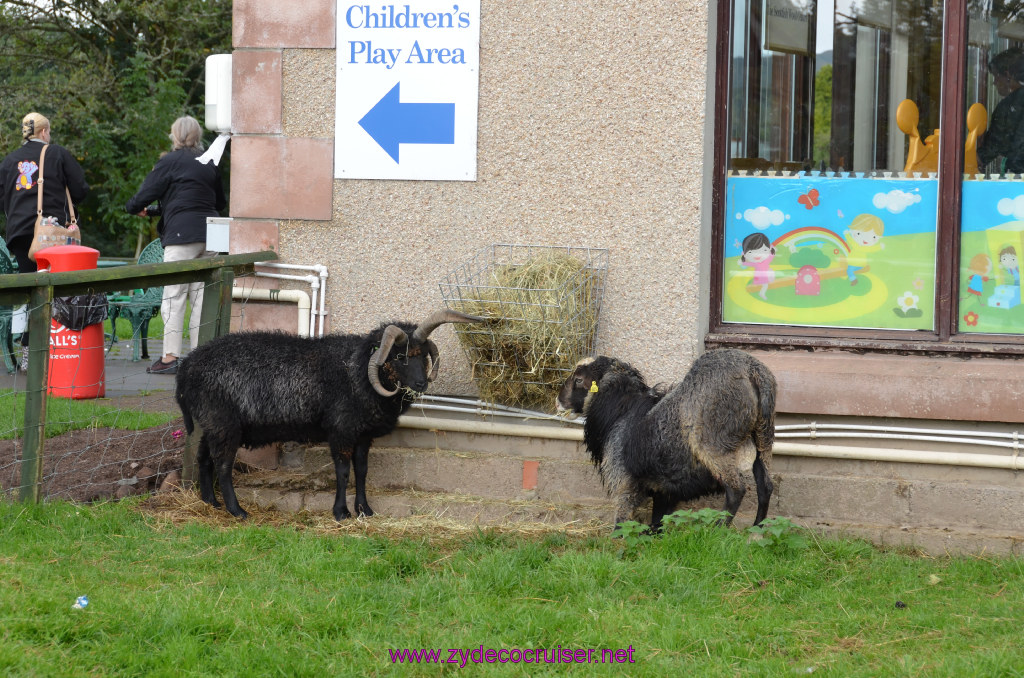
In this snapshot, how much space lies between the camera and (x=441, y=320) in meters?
5.70

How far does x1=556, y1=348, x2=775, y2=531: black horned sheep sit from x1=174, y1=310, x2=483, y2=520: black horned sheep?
3.07 ft

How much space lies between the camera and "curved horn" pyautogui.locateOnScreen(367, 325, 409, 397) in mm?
5789

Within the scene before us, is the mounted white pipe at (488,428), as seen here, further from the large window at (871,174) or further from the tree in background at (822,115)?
the tree in background at (822,115)

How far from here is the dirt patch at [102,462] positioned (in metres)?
6.22

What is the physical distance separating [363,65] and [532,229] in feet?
4.71

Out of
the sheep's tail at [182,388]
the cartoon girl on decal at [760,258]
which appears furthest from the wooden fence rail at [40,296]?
the cartoon girl on decal at [760,258]

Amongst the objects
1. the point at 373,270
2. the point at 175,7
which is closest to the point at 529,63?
the point at 373,270

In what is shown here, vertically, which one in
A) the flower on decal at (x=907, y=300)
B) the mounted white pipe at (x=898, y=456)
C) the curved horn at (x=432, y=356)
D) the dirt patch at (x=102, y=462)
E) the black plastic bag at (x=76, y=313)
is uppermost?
the flower on decal at (x=907, y=300)

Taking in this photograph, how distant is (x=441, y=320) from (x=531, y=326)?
0.49m

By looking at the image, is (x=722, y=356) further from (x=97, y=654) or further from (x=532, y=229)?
(x=97, y=654)

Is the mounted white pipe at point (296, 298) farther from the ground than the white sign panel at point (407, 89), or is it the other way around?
the white sign panel at point (407, 89)

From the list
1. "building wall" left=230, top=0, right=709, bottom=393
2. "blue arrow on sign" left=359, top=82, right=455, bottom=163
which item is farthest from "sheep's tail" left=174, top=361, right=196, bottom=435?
"blue arrow on sign" left=359, top=82, right=455, bottom=163

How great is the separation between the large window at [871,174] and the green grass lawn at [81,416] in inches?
165

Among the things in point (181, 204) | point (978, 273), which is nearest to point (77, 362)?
point (181, 204)
